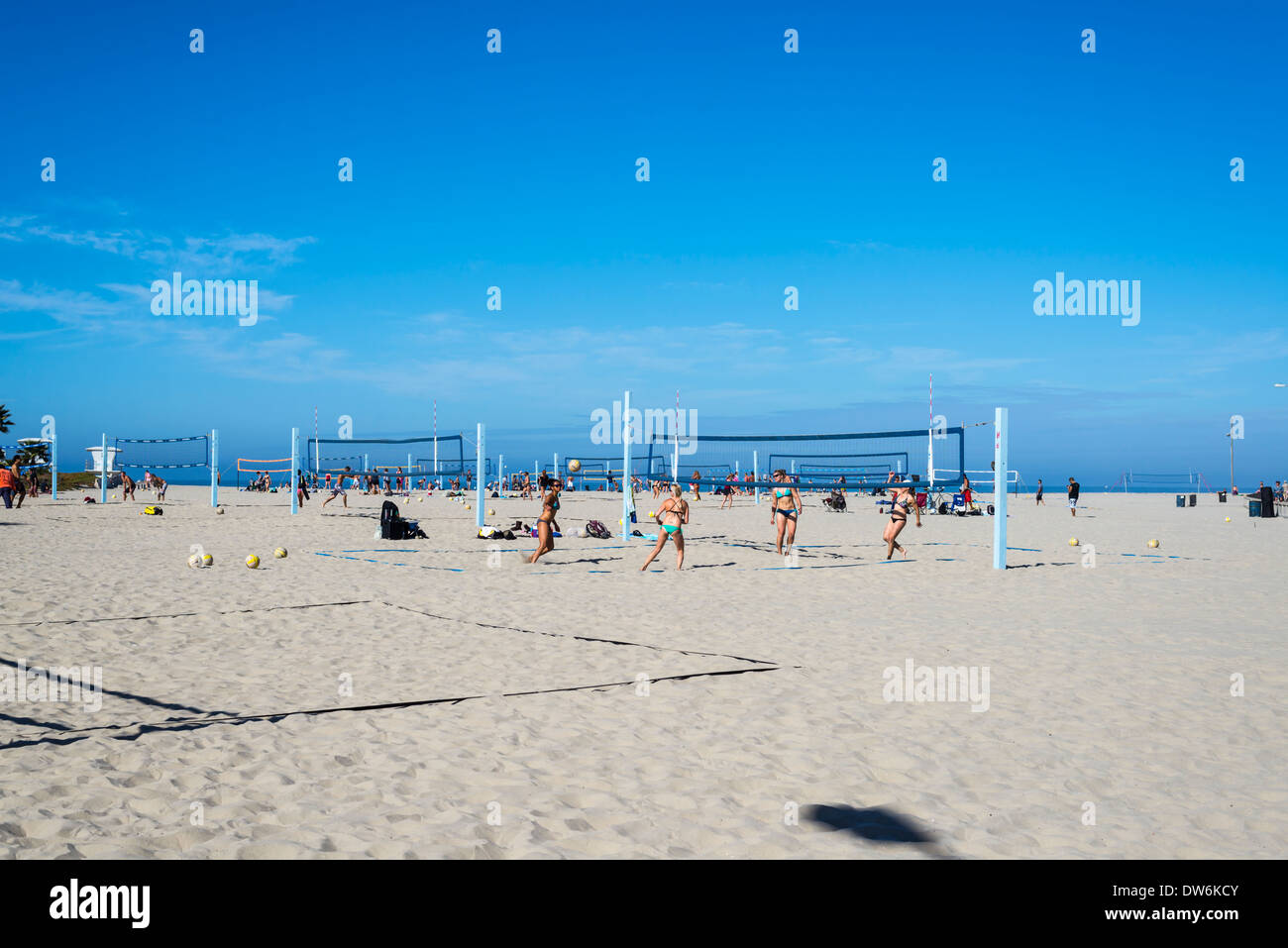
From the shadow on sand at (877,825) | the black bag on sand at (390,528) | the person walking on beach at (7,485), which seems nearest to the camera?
the shadow on sand at (877,825)

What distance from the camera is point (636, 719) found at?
15.8 ft

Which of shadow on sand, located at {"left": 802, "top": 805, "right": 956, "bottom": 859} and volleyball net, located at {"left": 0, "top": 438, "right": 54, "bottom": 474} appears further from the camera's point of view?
volleyball net, located at {"left": 0, "top": 438, "right": 54, "bottom": 474}

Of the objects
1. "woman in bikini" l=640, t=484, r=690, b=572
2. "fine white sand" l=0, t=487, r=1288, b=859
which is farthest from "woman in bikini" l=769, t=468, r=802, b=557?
"fine white sand" l=0, t=487, r=1288, b=859

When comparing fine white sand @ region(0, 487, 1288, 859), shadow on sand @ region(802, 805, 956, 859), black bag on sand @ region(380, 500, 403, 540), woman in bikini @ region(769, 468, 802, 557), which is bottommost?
shadow on sand @ region(802, 805, 956, 859)

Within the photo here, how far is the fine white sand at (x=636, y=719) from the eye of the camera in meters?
3.31

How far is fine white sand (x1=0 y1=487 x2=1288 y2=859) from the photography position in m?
3.31

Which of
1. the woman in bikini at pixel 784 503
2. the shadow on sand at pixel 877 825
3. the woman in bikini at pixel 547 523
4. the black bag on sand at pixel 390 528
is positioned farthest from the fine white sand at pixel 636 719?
the black bag on sand at pixel 390 528

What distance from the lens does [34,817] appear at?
10.9 ft

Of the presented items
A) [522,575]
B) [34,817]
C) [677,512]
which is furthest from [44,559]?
[34,817]

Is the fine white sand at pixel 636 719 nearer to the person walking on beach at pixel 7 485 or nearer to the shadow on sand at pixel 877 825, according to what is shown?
the shadow on sand at pixel 877 825

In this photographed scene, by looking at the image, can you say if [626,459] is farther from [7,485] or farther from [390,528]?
[7,485]

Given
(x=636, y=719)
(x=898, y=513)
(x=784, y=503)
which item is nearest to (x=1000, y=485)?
(x=898, y=513)

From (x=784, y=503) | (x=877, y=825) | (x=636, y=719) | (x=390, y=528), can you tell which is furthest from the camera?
(x=390, y=528)

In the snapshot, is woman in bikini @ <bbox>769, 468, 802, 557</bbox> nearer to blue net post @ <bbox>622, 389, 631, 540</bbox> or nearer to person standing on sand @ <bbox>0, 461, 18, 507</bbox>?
blue net post @ <bbox>622, 389, 631, 540</bbox>
